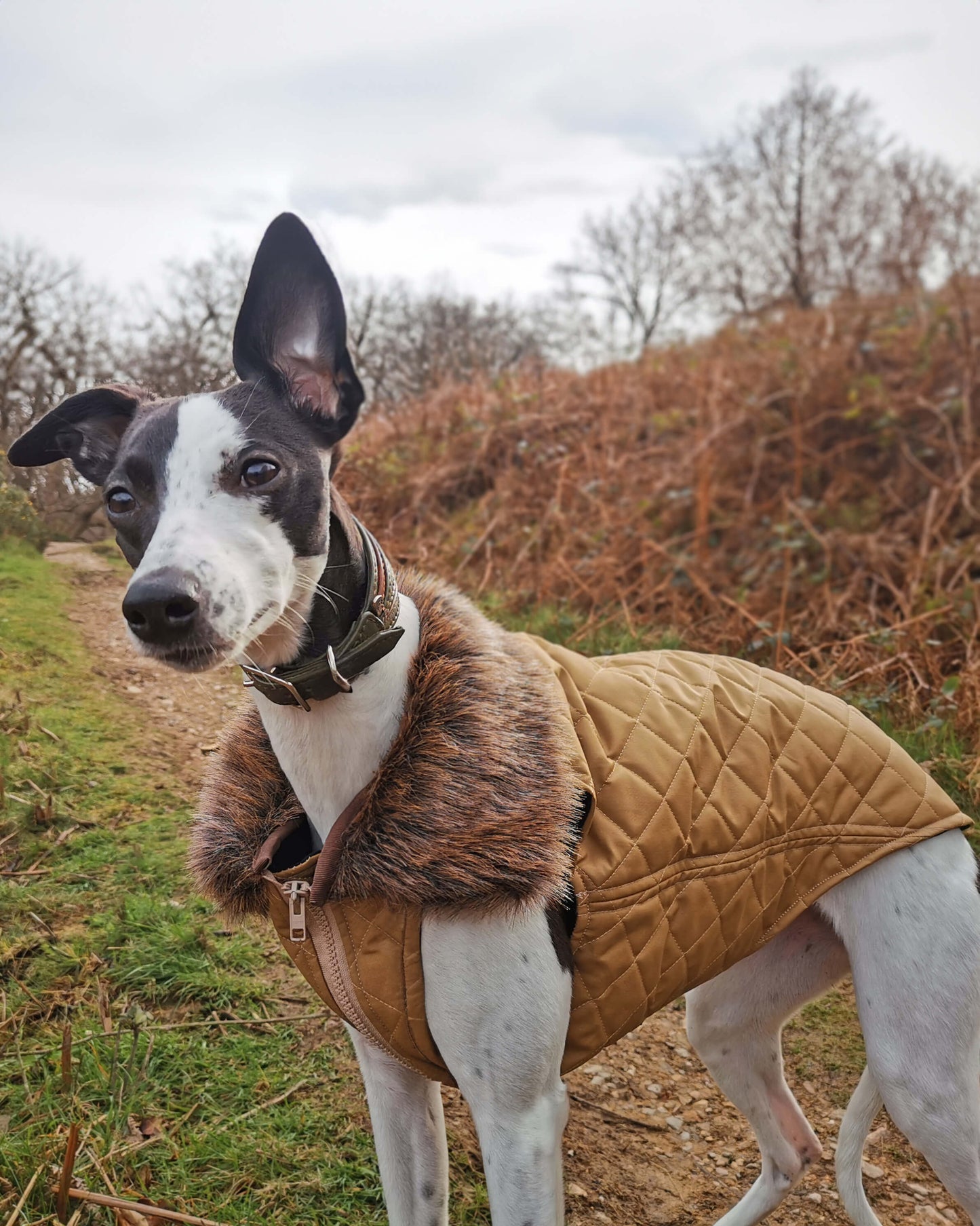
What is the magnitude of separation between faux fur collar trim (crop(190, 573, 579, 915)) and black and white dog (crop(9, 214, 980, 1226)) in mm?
61

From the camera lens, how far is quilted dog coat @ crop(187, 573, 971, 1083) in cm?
165

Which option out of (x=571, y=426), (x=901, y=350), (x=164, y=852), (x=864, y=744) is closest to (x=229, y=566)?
(x=864, y=744)

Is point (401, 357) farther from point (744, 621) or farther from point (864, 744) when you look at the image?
point (864, 744)

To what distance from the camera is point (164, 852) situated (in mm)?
2783

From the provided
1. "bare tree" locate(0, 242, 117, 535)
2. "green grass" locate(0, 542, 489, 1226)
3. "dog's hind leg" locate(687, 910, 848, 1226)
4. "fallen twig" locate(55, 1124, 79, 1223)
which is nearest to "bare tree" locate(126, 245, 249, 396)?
"bare tree" locate(0, 242, 117, 535)

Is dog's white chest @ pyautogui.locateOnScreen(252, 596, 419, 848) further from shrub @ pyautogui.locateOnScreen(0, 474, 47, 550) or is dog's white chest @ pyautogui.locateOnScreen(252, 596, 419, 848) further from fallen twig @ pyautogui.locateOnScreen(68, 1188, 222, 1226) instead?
shrub @ pyautogui.locateOnScreen(0, 474, 47, 550)

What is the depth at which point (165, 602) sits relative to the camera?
135 centimetres

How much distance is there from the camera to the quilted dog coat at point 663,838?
165 cm

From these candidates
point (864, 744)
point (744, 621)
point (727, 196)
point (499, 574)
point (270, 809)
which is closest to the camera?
point (270, 809)

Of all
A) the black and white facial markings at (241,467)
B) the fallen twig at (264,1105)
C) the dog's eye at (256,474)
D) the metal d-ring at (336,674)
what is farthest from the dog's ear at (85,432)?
the fallen twig at (264,1105)

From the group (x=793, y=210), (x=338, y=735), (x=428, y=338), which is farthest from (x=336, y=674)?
(x=793, y=210)

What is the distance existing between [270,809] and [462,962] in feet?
1.54

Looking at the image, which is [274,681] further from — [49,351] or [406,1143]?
[49,351]

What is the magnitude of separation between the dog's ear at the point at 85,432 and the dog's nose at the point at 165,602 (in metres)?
0.59
